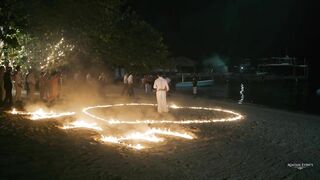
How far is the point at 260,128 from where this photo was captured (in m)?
17.7

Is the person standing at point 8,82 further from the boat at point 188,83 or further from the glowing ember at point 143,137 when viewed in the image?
the boat at point 188,83

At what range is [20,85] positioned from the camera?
26.1 meters

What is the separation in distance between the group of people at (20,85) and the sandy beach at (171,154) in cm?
753

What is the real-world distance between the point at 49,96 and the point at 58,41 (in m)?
11.2

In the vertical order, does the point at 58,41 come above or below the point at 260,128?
above

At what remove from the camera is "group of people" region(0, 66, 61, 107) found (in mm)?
24562

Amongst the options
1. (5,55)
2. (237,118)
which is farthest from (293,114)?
(5,55)

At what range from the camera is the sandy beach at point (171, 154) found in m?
10.2

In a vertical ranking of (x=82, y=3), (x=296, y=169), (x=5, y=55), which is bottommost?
(x=296, y=169)

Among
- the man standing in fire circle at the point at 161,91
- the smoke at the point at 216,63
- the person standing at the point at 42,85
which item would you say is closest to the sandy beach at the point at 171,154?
the man standing in fire circle at the point at 161,91

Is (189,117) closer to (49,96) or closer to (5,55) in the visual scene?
(49,96)

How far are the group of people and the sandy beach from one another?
7.53 m

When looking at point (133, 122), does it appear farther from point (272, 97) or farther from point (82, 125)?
point (272, 97)

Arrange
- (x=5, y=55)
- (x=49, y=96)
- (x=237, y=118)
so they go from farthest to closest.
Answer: (x=5, y=55), (x=49, y=96), (x=237, y=118)
